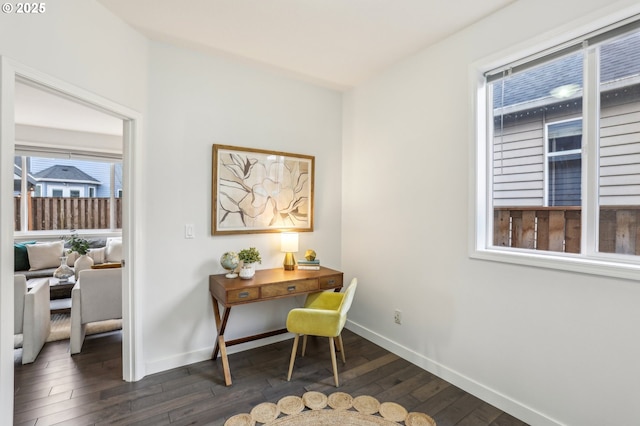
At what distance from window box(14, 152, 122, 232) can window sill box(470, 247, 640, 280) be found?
20.1ft

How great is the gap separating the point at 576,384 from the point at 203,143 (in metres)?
3.15

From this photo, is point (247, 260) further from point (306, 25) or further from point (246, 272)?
point (306, 25)

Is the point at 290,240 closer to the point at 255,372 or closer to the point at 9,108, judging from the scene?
the point at 255,372

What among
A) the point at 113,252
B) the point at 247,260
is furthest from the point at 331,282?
the point at 113,252

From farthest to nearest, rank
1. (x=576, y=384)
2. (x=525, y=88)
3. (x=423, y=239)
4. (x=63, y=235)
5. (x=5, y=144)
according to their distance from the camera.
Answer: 1. (x=63, y=235)
2. (x=423, y=239)
3. (x=525, y=88)
4. (x=576, y=384)
5. (x=5, y=144)


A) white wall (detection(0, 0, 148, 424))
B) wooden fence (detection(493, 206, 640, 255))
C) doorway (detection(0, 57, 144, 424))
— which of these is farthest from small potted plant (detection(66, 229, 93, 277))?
wooden fence (detection(493, 206, 640, 255))

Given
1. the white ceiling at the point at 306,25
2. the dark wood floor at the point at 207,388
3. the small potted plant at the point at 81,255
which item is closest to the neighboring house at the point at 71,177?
the small potted plant at the point at 81,255

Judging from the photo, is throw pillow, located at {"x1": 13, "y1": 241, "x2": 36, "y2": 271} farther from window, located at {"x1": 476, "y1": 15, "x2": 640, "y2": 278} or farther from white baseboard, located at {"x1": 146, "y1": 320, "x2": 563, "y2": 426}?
window, located at {"x1": 476, "y1": 15, "x2": 640, "y2": 278}

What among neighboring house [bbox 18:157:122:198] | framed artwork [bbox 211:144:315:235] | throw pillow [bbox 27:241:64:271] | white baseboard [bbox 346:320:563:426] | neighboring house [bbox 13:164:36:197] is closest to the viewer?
white baseboard [bbox 346:320:563:426]

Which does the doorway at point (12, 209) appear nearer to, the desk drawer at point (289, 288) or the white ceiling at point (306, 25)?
the white ceiling at point (306, 25)

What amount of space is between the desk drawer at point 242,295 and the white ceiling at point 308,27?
2.04 metres

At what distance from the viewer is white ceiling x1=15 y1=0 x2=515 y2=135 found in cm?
203

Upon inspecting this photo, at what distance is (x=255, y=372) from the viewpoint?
249 centimetres

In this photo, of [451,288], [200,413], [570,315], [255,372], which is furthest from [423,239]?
[200,413]
